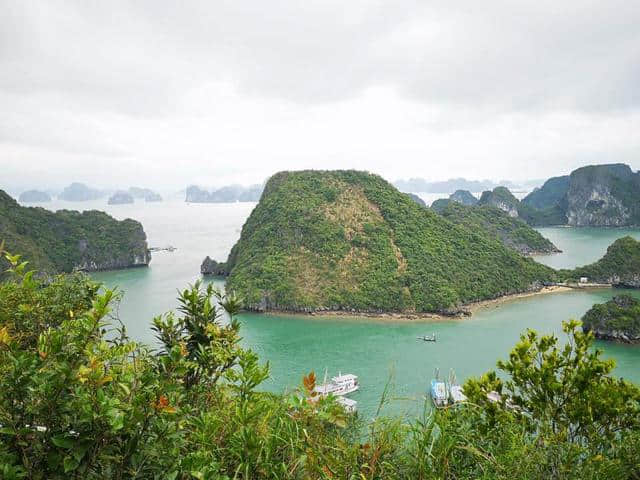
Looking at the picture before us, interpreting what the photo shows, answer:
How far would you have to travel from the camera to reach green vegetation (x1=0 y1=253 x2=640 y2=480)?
1.77 metres

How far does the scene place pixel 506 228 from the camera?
69.2 metres

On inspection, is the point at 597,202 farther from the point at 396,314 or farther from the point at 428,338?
the point at 428,338

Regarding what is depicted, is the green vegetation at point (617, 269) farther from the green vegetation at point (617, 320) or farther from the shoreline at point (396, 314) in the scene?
the green vegetation at point (617, 320)

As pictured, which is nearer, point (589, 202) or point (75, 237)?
point (75, 237)

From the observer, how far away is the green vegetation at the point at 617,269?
41906 mm

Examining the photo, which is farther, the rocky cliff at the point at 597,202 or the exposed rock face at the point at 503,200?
the exposed rock face at the point at 503,200

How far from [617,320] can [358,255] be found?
20.7 meters

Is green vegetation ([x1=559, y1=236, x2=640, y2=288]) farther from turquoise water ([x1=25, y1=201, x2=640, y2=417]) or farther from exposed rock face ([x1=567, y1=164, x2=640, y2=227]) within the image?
exposed rock face ([x1=567, y1=164, x2=640, y2=227])

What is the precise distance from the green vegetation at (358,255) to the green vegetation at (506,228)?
69.1 ft

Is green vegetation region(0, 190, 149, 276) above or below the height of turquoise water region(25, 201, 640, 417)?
above

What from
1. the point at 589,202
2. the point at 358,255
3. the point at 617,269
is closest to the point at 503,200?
the point at 589,202

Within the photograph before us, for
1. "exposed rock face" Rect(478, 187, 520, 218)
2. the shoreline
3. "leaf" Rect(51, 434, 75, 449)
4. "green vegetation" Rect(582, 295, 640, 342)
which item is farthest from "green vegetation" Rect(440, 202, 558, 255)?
"leaf" Rect(51, 434, 75, 449)

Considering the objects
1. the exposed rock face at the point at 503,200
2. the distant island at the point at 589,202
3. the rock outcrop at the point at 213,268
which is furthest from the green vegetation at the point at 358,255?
the exposed rock face at the point at 503,200

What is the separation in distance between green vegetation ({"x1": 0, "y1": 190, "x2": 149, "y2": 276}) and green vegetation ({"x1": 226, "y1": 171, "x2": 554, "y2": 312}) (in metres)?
18.7
